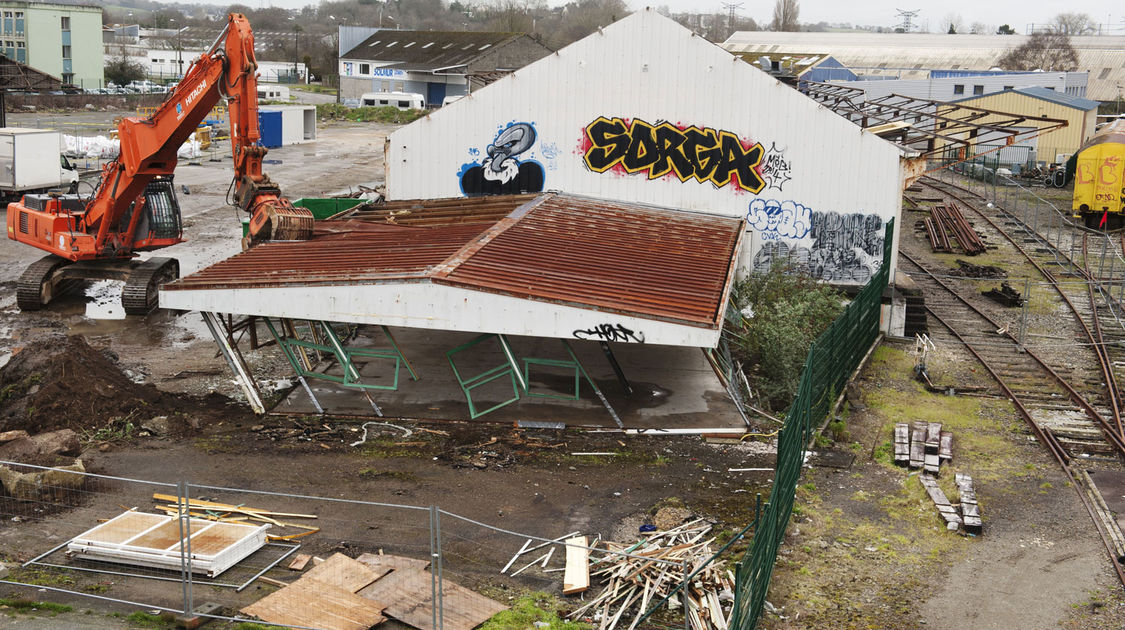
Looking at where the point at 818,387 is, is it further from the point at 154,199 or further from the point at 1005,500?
the point at 154,199

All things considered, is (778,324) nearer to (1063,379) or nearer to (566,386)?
(566,386)

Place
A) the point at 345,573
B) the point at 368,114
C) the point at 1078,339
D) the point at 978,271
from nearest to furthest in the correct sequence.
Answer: the point at 345,573, the point at 1078,339, the point at 978,271, the point at 368,114

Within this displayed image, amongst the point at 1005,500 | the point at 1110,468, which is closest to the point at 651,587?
the point at 1005,500

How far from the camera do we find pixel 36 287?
2562 cm

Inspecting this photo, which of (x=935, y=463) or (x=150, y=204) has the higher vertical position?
(x=150, y=204)

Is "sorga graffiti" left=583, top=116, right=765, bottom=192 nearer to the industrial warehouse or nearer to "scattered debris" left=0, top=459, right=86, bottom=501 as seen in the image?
the industrial warehouse

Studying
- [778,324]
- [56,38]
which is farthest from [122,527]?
[56,38]

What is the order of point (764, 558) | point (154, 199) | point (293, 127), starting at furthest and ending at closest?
point (293, 127)
point (154, 199)
point (764, 558)

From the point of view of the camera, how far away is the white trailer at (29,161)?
38969 millimetres

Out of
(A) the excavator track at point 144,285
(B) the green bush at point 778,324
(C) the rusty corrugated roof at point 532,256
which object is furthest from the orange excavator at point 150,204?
(B) the green bush at point 778,324

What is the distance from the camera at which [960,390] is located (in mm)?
21062

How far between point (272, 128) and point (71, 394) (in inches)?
1861

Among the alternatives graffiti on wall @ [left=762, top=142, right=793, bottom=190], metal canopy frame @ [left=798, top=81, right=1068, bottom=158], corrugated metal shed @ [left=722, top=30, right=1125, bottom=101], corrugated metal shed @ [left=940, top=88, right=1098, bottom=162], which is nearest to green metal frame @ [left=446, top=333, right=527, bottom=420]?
graffiti on wall @ [left=762, top=142, right=793, bottom=190]

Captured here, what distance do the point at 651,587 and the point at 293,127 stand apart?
5736cm
